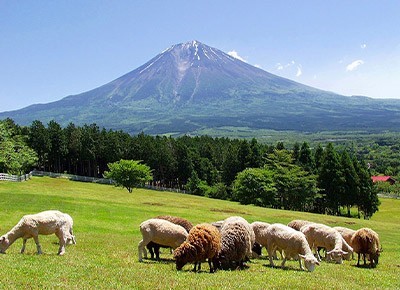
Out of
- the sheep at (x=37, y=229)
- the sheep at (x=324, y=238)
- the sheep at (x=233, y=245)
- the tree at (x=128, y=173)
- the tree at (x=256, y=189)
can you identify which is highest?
the sheep at (x=37, y=229)

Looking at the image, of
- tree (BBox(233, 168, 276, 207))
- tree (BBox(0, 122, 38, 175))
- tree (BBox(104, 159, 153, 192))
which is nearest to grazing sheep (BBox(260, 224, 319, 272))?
tree (BBox(233, 168, 276, 207))

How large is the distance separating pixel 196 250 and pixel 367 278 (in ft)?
19.8

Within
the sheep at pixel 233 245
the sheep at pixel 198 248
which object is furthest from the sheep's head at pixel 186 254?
the sheep at pixel 233 245

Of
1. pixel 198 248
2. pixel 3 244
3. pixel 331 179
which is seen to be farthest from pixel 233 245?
pixel 331 179

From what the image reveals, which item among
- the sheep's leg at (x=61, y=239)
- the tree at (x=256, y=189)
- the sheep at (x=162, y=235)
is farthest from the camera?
the tree at (x=256, y=189)

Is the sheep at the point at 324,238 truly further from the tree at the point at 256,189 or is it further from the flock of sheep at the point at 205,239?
the tree at the point at 256,189

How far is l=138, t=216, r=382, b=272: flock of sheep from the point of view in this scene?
13383mm

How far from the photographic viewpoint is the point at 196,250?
43.1 feet

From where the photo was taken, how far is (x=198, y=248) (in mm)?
13203

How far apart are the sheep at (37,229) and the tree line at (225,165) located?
50.9m

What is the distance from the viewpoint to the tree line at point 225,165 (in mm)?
64250

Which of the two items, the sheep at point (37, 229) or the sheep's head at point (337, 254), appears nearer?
the sheep at point (37, 229)

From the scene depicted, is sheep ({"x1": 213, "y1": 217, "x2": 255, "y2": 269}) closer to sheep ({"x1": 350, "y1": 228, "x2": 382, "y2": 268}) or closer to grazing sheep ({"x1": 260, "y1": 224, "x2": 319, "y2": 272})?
grazing sheep ({"x1": 260, "y1": 224, "x2": 319, "y2": 272})

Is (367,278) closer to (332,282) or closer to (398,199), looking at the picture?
(332,282)
